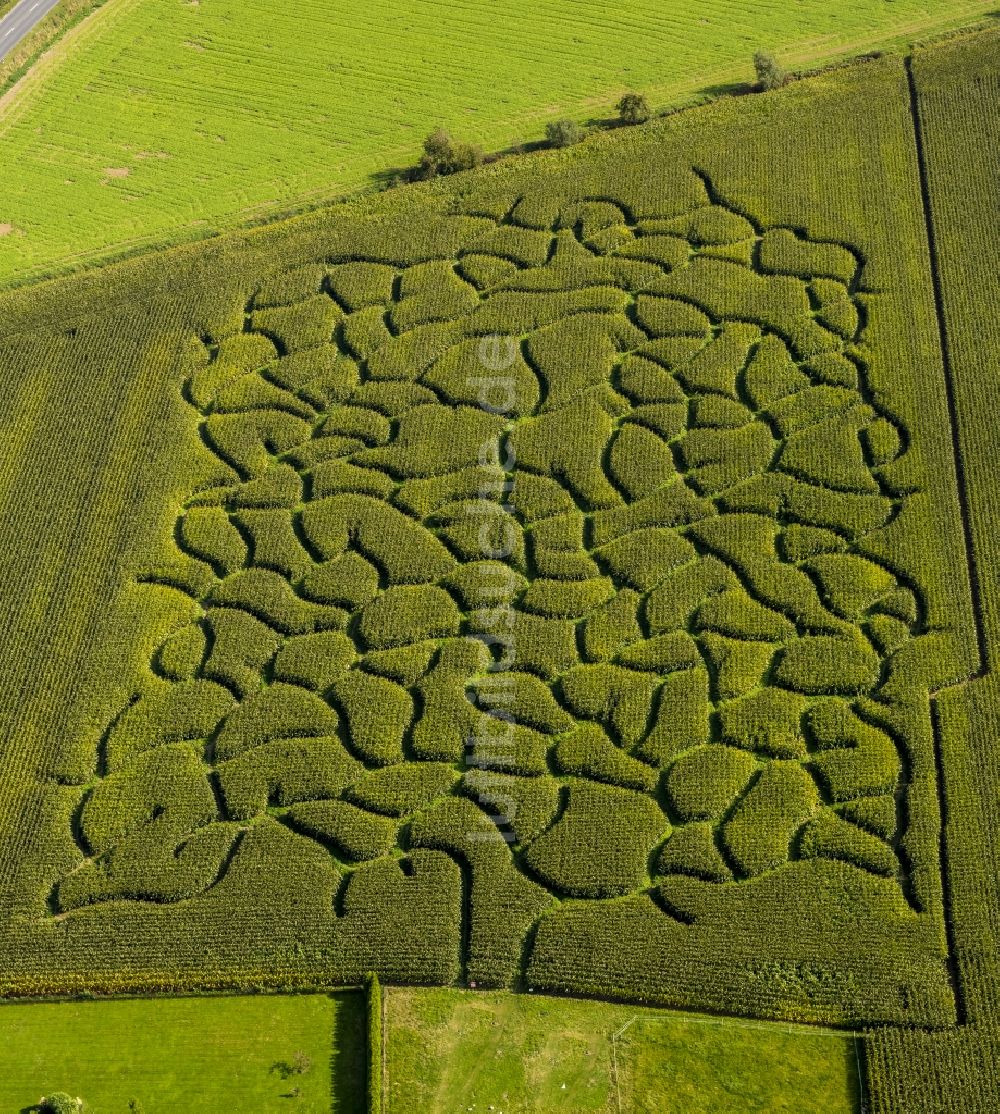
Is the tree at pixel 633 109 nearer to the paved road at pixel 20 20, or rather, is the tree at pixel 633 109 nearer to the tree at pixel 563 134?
the tree at pixel 563 134

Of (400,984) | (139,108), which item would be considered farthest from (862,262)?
(139,108)

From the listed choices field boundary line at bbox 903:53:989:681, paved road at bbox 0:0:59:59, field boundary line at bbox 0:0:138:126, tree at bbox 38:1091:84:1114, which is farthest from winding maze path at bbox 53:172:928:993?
paved road at bbox 0:0:59:59

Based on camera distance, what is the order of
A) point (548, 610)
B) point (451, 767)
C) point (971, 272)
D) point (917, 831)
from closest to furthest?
point (917, 831) → point (451, 767) → point (548, 610) → point (971, 272)

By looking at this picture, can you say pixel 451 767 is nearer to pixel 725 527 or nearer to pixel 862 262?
pixel 725 527

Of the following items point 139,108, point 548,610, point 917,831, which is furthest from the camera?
point 139,108

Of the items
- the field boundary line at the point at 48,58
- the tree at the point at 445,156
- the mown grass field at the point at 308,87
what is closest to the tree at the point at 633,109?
the mown grass field at the point at 308,87

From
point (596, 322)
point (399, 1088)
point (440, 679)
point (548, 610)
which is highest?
point (596, 322)
